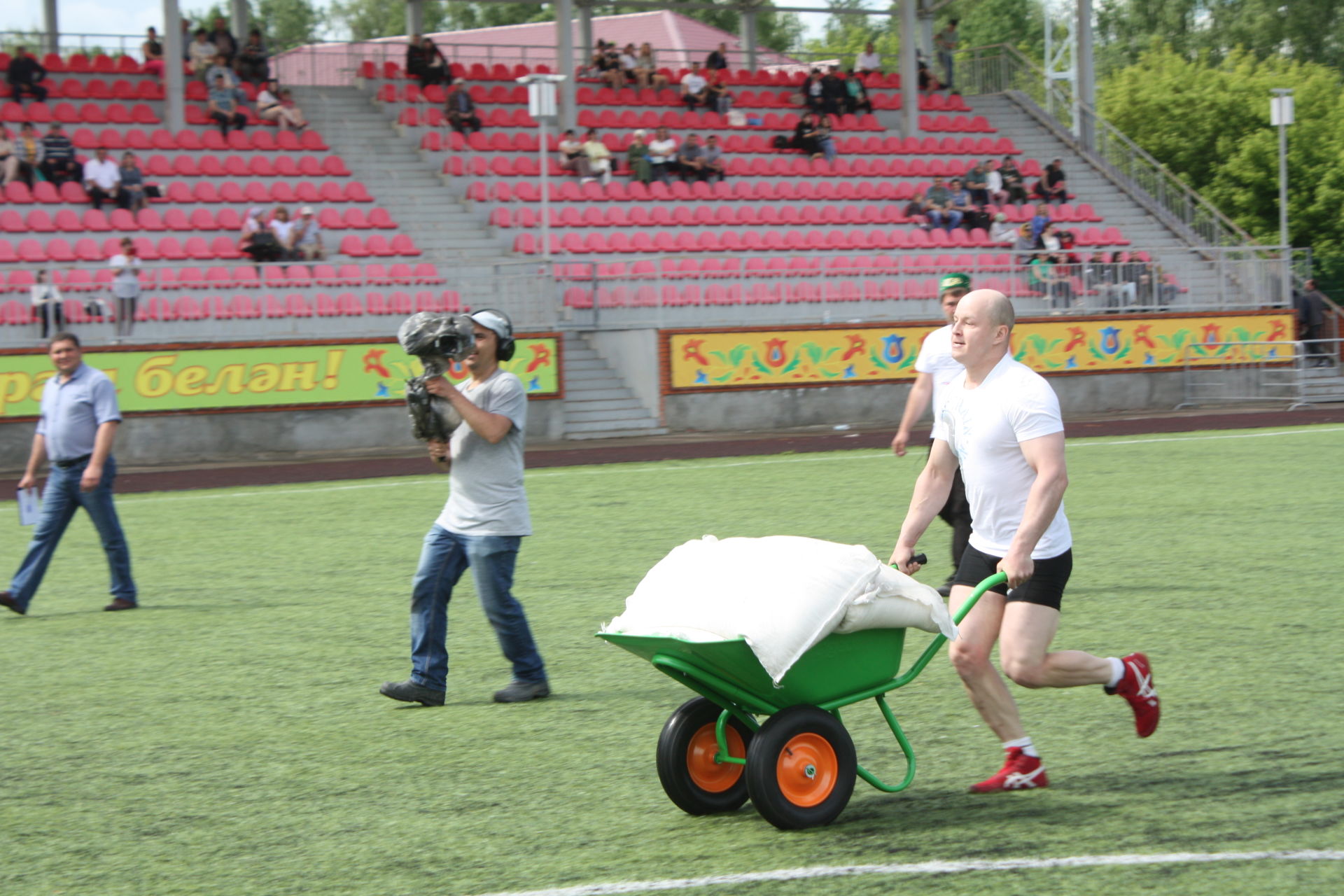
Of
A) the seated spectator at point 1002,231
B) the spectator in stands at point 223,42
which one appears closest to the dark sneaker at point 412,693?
the seated spectator at point 1002,231

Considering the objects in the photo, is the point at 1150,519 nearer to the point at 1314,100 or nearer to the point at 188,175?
the point at 188,175

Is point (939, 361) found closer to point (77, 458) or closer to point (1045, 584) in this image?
point (1045, 584)

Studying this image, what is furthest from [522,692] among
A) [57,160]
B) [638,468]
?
[57,160]

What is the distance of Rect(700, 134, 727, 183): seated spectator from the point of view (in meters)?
29.2

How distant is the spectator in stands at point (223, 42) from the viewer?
27828 mm

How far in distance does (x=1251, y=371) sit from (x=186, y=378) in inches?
731

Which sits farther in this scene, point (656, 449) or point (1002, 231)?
point (1002, 231)

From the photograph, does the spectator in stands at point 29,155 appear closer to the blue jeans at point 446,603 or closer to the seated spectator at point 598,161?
the seated spectator at point 598,161

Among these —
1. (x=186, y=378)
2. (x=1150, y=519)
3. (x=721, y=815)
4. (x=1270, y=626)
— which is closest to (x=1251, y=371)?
(x=1150, y=519)

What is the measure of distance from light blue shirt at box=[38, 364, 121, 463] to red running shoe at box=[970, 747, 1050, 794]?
6870 millimetres

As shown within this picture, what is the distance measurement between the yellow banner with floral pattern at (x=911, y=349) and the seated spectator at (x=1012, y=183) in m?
5.39

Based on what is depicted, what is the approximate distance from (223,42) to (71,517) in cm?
2010

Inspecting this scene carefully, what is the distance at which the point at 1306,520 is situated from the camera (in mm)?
12344

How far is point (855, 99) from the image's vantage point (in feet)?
111
